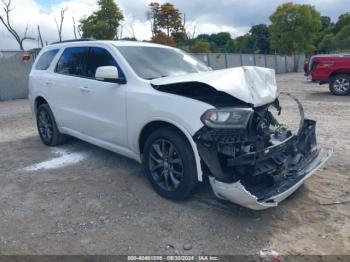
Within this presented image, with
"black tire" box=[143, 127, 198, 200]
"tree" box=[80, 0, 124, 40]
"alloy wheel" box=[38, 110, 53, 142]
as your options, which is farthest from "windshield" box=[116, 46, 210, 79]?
"tree" box=[80, 0, 124, 40]

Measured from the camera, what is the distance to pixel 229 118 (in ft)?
10.4

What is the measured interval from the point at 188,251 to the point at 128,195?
1.32 metres

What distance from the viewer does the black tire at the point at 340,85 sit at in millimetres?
12047

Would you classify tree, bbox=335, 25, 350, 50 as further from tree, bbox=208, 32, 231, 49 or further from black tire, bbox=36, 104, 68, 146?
black tire, bbox=36, 104, 68, 146

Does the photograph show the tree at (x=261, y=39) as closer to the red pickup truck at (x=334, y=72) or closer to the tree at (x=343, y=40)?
the tree at (x=343, y=40)

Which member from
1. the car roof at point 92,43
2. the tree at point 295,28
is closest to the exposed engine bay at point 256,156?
the car roof at point 92,43

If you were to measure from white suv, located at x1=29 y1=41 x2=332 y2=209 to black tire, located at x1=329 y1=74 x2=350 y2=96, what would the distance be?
8946mm

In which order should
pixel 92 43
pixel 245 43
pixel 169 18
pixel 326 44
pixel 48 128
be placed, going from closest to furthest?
pixel 92 43 → pixel 48 128 → pixel 169 18 → pixel 326 44 → pixel 245 43

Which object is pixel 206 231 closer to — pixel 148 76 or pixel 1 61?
pixel 148 76

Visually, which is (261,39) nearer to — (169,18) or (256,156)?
(169,18)

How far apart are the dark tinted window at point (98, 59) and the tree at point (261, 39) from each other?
68.2m

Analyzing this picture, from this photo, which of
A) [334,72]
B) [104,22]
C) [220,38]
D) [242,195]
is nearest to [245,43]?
[220,38]

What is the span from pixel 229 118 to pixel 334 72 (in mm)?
10592

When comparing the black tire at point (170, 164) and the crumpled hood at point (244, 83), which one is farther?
the black tire at point (170, 164)
